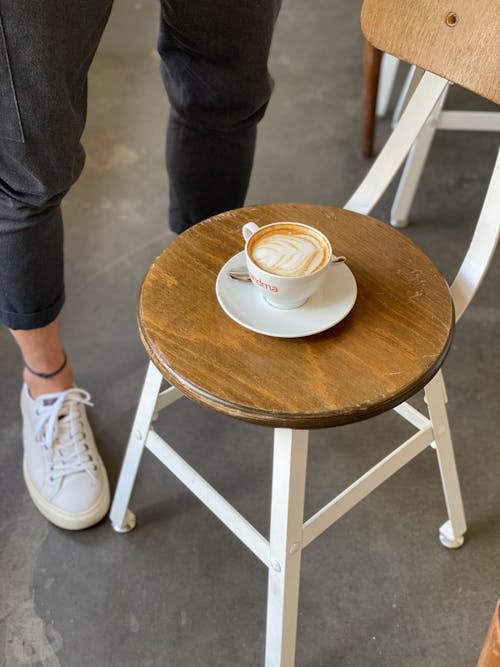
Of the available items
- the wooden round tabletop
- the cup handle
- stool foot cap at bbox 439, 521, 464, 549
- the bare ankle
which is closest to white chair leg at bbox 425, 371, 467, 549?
stool foot cap at bbox 439, 521, 464, 549

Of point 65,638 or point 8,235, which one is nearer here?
point 8,235

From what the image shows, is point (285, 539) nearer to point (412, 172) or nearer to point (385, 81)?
point (412, 172)

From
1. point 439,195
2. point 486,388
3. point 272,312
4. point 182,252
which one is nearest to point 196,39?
point 182,252

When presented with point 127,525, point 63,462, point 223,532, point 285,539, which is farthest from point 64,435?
point 285,539

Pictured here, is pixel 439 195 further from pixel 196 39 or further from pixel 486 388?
pixel 196 39

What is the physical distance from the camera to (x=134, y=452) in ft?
3.31

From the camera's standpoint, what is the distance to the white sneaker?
1124 millimetres

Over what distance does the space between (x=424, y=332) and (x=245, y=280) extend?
20 centimetres

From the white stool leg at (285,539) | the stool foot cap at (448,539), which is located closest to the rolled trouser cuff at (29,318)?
the white stool leg at (285,539)

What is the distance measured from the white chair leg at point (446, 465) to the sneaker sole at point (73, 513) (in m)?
0.51

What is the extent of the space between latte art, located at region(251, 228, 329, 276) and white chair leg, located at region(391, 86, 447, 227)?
0.69m

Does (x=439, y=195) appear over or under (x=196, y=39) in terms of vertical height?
under

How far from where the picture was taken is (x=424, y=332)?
77 cm

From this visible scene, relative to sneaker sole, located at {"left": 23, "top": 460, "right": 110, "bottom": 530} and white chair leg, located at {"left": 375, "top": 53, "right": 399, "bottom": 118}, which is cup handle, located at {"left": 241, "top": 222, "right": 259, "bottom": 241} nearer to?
sneaker sole, located at {"left": 23, "top": 460, "right": 110, "bottom": 530}
